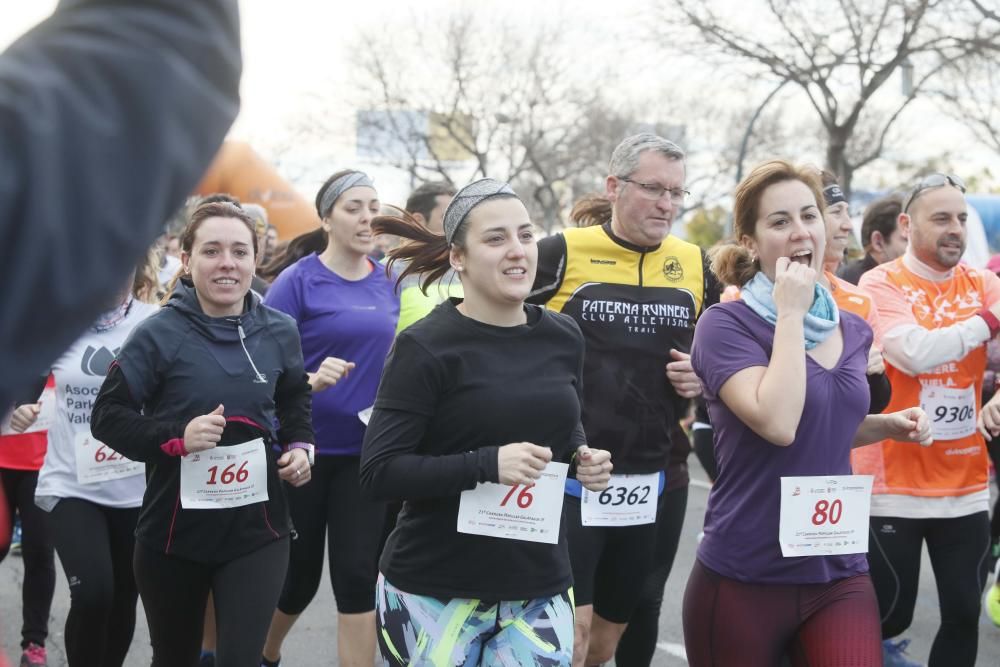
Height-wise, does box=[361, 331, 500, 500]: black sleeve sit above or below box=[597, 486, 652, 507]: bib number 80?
above

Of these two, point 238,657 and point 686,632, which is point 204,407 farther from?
point 686,632

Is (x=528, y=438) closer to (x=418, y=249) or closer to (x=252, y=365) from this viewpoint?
(x=252, y=365)

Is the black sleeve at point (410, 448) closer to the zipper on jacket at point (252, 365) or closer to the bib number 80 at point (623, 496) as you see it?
the zipper on jacket at point (252, 365)

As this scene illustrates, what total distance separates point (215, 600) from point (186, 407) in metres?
0.67

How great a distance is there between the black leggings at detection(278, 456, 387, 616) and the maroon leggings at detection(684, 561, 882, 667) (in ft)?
6.47

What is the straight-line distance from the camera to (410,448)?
3.27 meters

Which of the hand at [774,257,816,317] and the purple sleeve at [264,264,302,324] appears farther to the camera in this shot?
the purple sleeve at [264,264,302,324]

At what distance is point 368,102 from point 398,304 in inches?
1189

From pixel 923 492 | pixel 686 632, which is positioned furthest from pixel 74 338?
pixel 923 492

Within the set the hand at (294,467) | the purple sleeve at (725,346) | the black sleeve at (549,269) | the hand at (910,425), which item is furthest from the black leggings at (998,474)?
the hand at (294,467)

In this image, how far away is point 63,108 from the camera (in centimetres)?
81

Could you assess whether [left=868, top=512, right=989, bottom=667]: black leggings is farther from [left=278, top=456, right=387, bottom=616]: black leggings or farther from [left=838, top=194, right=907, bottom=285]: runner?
[left=838, top=194, right=907, bottom=285]: runner

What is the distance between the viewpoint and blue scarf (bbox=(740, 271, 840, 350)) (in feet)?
11.5

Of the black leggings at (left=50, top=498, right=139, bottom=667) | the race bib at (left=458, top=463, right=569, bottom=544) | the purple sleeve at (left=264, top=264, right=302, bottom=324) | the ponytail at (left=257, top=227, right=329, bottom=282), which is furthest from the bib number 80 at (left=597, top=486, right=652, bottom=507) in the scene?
the ponytail at (left=257, top=227, right=329, bottom=282)
